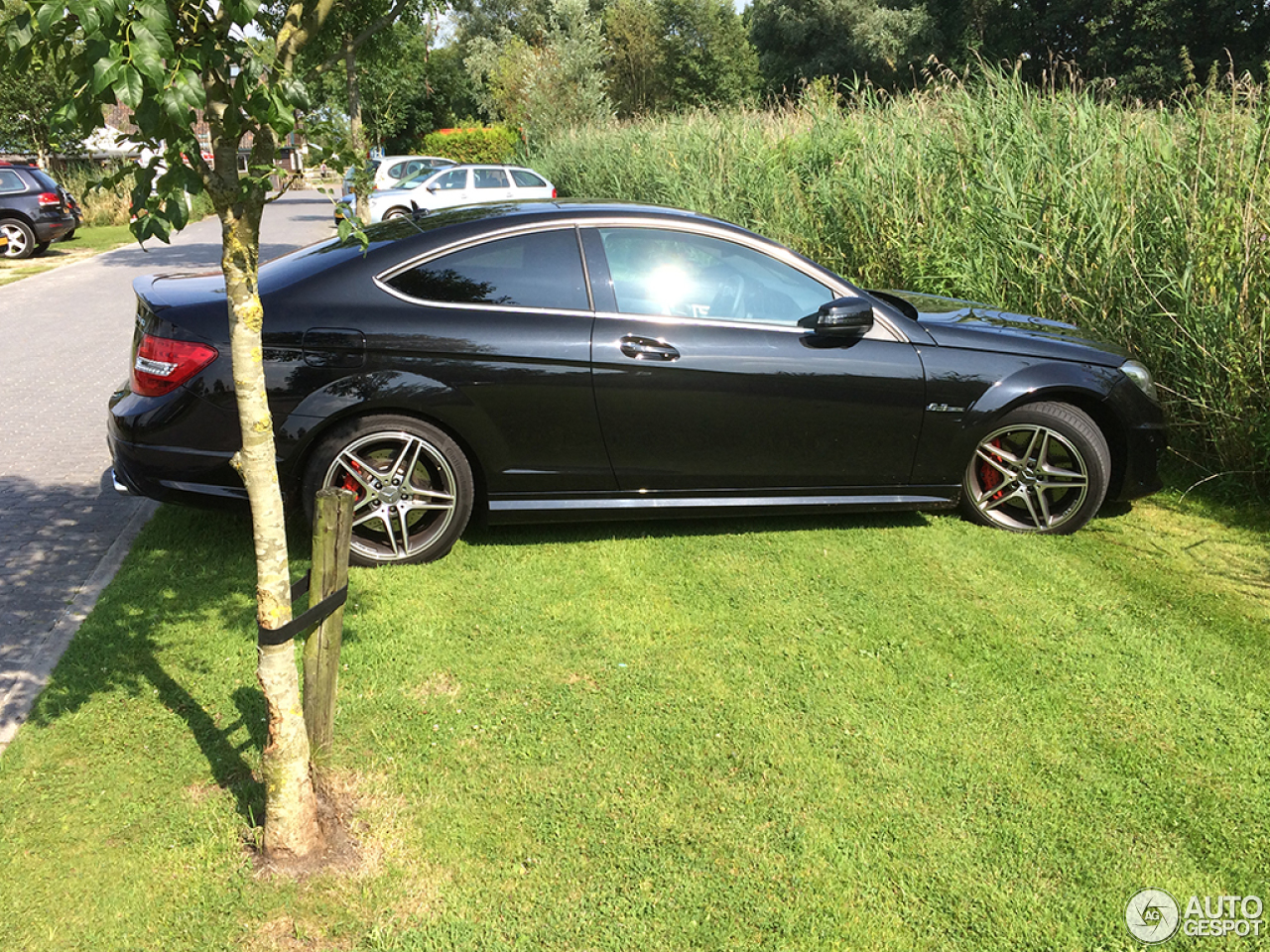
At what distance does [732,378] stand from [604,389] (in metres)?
0.62

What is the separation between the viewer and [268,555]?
9.43 ft

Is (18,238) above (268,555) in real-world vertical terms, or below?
below

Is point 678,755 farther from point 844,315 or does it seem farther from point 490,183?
point 490,183

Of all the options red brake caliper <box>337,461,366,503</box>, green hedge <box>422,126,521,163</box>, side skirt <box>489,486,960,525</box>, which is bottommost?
side skirt <box>489,486,960,525</box>

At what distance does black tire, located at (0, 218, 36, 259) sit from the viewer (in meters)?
19.3

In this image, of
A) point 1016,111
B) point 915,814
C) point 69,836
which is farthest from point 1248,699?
point 1016,111

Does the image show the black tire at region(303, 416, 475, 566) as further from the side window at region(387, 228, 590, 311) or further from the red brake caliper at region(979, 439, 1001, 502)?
the red brake caliper at region(979, 439, 1001, 502)

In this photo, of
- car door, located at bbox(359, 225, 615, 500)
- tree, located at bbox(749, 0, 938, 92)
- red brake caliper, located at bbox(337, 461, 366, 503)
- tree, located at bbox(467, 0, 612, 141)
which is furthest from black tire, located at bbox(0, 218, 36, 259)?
tree, located at bbox(749, 0, 938, 92)

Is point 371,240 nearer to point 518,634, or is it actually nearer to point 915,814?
point 518,634

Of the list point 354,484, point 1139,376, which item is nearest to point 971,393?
point 1139,376

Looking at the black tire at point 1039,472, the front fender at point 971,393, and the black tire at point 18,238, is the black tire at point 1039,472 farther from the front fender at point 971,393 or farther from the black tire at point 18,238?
the black tire at point 18,238

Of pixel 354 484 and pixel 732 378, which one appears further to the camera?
pixel 732 378

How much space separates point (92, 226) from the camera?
26.7 m

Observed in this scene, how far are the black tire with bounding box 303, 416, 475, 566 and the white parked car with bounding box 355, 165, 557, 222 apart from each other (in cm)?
1661
